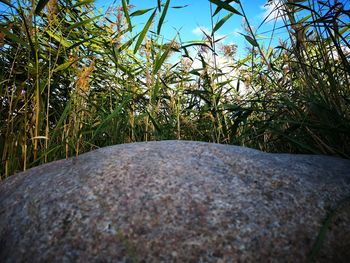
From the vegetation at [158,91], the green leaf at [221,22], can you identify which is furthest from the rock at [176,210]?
the green leaf at [221,22]

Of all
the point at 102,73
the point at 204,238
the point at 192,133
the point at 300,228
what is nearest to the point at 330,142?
the point at 300,228

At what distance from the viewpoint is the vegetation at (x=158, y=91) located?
1.21m

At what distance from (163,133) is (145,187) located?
1160 mm

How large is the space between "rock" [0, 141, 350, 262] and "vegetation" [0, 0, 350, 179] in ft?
1.19

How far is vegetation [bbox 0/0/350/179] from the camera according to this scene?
1.21 meters

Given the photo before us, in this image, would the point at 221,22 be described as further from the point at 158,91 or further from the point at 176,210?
the point at 176,210

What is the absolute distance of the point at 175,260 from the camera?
1.91 ft

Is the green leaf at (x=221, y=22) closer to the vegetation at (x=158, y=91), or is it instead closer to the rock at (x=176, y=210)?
the vegetation at (x=158, y=91)

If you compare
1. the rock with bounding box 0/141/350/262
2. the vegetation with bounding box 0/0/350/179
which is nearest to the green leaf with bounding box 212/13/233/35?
the vegetation with bounding box 0/0/350/179

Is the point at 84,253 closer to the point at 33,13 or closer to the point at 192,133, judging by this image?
the point at 33,13

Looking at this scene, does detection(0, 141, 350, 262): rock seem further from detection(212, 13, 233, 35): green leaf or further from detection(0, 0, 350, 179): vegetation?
detection(212, 13, 233, 35): green leaf

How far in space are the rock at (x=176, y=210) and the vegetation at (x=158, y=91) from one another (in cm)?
36

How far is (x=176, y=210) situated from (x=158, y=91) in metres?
1.48

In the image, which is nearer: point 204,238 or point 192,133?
point 204,238
